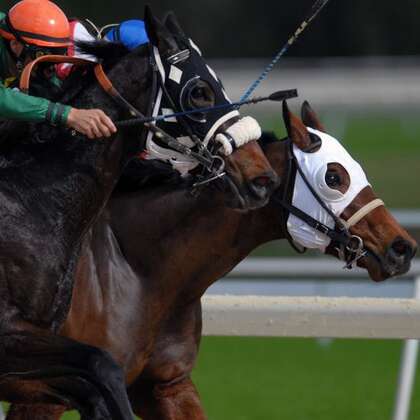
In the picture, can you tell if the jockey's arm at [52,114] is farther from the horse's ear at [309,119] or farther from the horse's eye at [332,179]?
the horse's ear at [309,119]

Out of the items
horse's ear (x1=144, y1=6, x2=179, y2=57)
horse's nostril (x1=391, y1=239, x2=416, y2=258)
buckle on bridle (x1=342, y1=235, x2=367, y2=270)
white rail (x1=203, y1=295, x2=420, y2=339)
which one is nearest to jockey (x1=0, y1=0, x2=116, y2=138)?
horse's ear (x1=144, y1=6, x2=179, y2=57)

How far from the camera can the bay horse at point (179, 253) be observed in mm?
5180

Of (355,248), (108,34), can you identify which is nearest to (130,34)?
(108,34)

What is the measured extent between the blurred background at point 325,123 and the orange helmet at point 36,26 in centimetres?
279

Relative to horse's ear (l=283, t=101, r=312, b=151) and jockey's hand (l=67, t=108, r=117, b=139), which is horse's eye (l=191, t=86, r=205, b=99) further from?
horse's ear (l=283, t=101, r=312, b=151)

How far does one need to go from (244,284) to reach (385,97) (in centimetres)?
1619

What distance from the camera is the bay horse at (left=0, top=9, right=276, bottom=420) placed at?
435 centimetres

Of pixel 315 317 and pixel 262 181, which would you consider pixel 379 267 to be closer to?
pixel 315 317

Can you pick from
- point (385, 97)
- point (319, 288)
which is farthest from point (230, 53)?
point (319, 288)

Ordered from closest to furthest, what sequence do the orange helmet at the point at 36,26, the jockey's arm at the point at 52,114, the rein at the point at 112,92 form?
1. the jockey's arm at the point at 52,114
2. the rein at the point at 112,92
3. the orange helmet at the point at 36,26

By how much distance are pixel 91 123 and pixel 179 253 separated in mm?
979

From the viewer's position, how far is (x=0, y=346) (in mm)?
4391

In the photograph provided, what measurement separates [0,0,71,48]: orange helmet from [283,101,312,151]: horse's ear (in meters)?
0.99

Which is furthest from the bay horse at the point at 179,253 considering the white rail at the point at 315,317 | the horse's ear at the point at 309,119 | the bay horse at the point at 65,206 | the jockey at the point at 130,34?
the jockey at the point at 130,34
